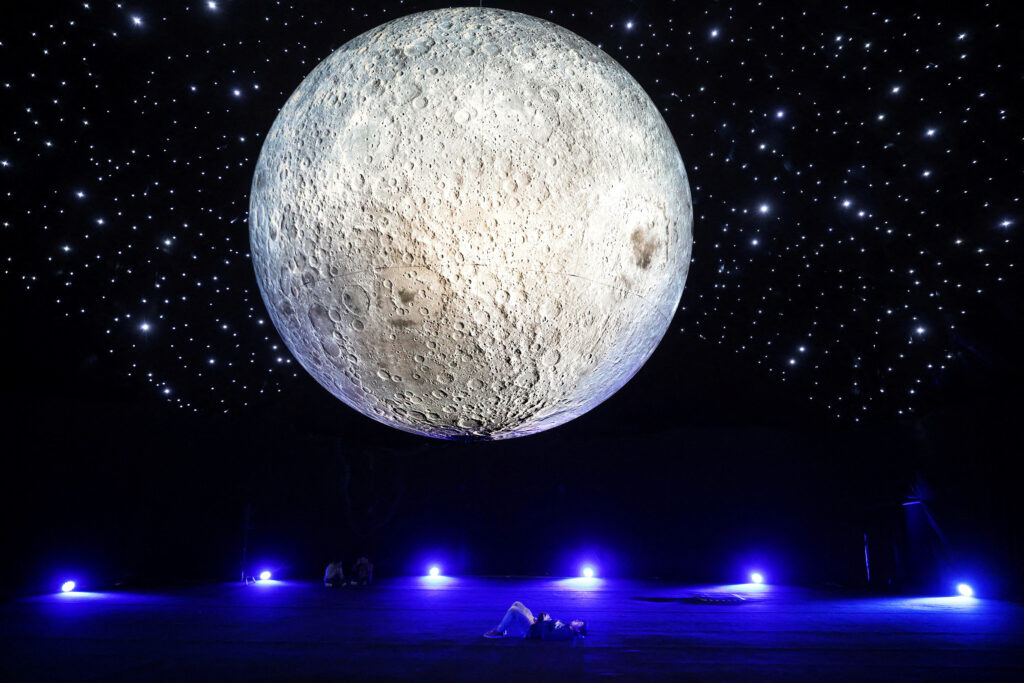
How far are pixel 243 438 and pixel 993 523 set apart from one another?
9726 mm

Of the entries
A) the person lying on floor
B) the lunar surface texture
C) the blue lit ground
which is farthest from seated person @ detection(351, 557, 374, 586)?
the lunar surface texture

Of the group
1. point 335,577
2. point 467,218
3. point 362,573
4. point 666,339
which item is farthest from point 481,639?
point 666,339

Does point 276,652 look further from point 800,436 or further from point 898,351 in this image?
point 800,436

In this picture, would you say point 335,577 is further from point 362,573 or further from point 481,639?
point 481,639

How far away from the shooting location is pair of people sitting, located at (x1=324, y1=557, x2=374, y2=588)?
24.6ft

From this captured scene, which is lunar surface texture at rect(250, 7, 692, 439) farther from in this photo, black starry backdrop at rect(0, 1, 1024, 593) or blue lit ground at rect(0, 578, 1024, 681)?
black starry backdrop at rect(0, 1, 1024, 593)

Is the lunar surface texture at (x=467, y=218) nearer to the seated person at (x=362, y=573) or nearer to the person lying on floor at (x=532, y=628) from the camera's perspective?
the person lying on floor at (x=532, y=628)

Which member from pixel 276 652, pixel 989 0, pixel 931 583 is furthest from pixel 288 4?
pixel 931 583

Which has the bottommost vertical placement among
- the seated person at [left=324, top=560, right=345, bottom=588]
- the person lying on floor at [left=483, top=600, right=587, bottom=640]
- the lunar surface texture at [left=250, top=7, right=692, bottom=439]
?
the seated person at [left=324, top=560, right=345, bottom=588]

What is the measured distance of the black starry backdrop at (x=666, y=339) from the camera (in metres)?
3.69

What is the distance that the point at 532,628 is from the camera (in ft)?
12.1

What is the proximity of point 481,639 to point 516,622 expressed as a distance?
26cm

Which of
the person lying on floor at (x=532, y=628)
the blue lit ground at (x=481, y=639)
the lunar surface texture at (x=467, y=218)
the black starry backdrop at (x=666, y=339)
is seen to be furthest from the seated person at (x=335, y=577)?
the lunar surface texture at (x=467, y=218)

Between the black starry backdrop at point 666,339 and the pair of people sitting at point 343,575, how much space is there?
1.80 metres
